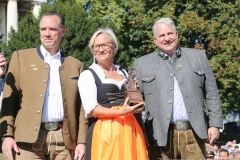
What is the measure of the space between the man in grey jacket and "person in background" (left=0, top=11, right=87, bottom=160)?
94 cm

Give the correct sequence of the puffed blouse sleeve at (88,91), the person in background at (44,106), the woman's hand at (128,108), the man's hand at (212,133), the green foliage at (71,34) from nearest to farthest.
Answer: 1. the woman's hand at (128,108)
2. the puffed blouse sleeve at (88,91)
3. the person in background at (44,106)
4. the man's hand at (212,133)
5. the green foliage at (71,34)

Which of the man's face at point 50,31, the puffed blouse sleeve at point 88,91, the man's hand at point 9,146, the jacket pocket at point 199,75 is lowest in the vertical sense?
the man's hand at point 9,146

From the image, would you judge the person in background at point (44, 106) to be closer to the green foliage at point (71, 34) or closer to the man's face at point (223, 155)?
the man's face at point (223, 155)

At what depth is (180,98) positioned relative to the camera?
5188 millimetres

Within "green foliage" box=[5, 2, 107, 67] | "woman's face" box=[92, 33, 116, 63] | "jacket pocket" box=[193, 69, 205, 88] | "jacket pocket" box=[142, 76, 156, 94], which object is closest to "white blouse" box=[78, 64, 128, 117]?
"woman's face" box=[92, 33, 116, 63]

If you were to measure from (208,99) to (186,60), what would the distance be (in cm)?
58

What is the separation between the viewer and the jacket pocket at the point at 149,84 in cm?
528

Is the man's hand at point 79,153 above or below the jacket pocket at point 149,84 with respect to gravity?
below

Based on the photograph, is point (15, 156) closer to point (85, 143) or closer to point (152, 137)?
point (85, 143)

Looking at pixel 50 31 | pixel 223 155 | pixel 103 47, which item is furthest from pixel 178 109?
pixel 223 155

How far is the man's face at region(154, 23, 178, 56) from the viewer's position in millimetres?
5262

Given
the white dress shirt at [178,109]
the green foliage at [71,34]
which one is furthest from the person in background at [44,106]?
the green foliage at [71,34]

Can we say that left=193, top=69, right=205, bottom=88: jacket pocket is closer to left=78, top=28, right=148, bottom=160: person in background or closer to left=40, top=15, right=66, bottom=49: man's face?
left=78, top=28, right=148, bottom=160: person in background

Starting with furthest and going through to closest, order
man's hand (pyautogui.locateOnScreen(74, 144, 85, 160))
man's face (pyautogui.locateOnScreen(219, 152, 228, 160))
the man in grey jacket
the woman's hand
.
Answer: man's face (pyautogui.locateOnScreen(219, 152, 228, 160)), the man in grey jacket, man's hand (pyautogui.locateOnScreen(74, 144, 85, 160)), the woman's hand
